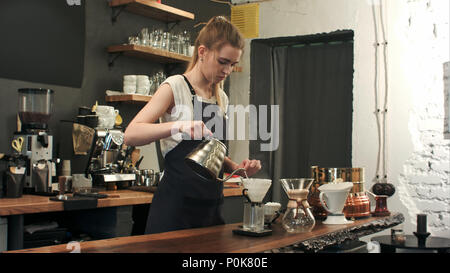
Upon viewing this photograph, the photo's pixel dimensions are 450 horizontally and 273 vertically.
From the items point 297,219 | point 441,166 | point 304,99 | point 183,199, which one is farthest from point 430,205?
point 183,199

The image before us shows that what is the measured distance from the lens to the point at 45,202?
288 centimetres

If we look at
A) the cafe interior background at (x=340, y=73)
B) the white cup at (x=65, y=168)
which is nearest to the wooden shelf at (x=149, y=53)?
the cafe interior background at (x=340, y=73)

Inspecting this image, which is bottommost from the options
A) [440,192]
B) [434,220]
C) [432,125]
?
[434,220]

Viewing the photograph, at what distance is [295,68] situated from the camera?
5.34 metres

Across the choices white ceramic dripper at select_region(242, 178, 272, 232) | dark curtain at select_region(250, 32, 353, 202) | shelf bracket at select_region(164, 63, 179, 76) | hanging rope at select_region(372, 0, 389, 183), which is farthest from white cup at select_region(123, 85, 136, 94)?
white ceramic dripper at select_region(242, 178, 272, 232)

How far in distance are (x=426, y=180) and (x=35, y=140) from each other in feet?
9.43

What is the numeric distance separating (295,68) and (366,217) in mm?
Answer: 3005

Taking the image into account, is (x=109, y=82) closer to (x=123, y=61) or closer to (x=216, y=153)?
(x=123, y=61)

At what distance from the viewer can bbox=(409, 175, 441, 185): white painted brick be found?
157 inches

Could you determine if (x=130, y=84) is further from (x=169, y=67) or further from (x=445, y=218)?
(x=445, y=218)

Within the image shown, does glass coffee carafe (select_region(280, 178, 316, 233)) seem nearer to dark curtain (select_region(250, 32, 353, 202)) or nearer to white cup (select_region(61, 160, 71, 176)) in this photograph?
white cup (select_region(61, 160, 71, 176))

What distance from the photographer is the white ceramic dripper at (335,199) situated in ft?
7.20

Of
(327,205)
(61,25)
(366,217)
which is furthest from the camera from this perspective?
(61,25)
